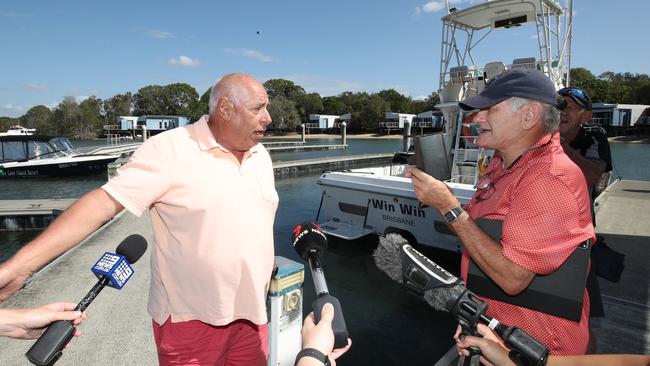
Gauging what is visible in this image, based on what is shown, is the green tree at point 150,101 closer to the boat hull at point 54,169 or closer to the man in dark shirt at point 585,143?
the boat hull at point 54,169

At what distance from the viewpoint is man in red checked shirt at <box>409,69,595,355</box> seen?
1454mm

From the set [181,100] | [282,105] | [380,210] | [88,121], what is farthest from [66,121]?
[380,210]

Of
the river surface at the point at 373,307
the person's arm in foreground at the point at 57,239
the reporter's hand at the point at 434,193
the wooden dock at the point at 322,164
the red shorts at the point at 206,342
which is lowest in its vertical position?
the river surface at the point at 373,307

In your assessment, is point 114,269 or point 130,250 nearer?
point 114,269

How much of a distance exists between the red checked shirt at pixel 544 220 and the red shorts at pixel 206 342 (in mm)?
1320

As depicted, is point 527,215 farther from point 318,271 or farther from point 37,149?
point 37,149

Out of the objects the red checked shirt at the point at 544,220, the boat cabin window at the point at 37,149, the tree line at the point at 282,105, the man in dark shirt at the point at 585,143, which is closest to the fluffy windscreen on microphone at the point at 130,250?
the red checked shirt at the point at 544,220

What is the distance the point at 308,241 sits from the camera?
1906 mm

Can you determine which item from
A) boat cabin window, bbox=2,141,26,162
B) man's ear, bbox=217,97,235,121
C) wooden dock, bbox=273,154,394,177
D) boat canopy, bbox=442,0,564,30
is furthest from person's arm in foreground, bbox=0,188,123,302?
boat cabin window, bbox=2,141,26,162

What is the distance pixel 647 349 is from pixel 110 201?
15.8 feet

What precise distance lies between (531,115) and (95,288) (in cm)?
195

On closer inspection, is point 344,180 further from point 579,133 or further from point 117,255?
point 117,255

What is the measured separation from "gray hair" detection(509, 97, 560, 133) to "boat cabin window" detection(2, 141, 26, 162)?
2922cm

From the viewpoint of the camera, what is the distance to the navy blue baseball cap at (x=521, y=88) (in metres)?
1.58
